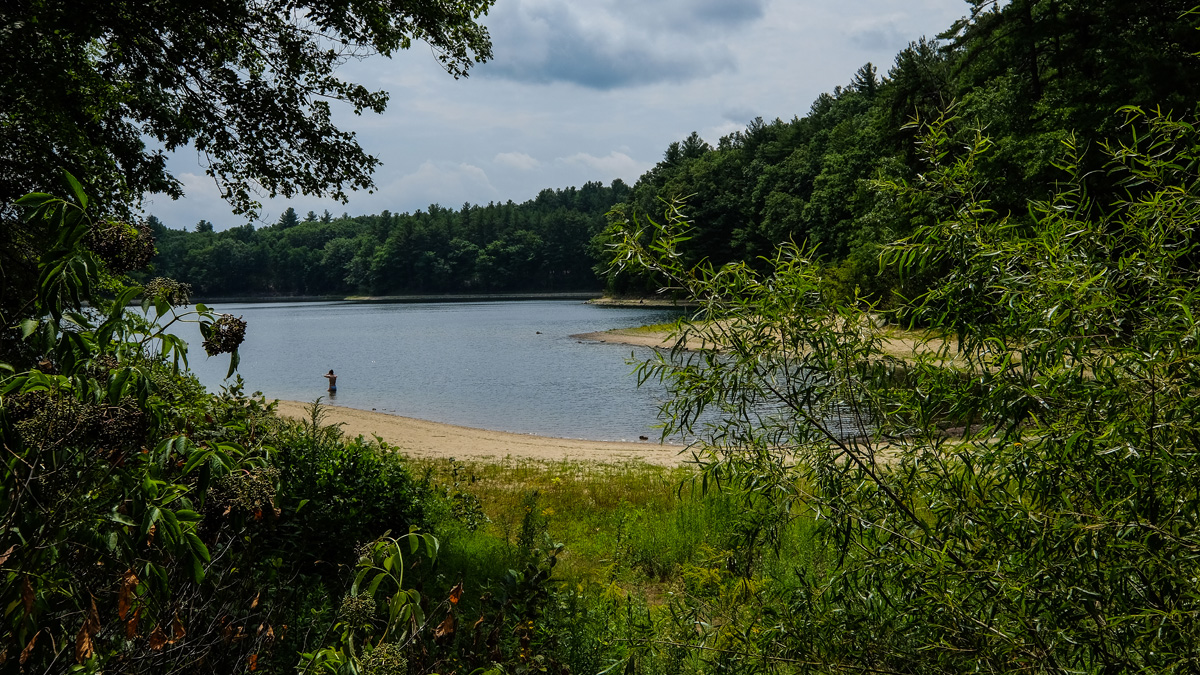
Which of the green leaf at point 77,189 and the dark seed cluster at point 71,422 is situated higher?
the green leaf at point 77,189

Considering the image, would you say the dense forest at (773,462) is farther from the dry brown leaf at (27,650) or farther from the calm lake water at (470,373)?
the calm lake water at (470,373)

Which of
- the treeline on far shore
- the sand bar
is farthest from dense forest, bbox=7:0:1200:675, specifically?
the treeline on far shore

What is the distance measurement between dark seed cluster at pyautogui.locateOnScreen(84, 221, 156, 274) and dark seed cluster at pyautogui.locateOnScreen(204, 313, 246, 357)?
0.41 metres

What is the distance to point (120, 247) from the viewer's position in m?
2.12

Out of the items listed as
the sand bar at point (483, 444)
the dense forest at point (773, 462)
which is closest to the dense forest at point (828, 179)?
the dense forest at point (773, 462)

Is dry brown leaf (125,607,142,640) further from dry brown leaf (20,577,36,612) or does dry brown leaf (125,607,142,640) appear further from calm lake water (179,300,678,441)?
calm lake water (179,300,678,441)

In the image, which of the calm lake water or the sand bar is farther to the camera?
the calm lake water

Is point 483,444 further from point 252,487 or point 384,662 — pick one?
point 384,662

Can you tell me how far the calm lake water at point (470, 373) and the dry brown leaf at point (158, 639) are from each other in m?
11.6

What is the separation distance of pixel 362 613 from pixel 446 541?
5738 millimetres

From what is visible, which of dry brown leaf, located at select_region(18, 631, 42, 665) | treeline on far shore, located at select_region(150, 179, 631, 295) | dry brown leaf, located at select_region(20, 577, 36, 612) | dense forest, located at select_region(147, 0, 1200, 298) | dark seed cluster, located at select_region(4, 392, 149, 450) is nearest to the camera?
dry brown leaf, located at select_region(20, 577, 36, 612)

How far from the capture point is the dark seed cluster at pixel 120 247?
2078mm

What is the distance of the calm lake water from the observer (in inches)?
1117

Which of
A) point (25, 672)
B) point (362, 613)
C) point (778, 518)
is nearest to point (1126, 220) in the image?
point (778, 518)
